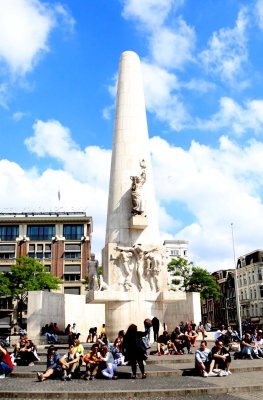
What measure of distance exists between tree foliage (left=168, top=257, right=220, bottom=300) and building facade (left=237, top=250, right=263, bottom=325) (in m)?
29.5

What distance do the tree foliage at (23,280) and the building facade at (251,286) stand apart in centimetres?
3770

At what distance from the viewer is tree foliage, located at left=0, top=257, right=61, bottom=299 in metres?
50.2

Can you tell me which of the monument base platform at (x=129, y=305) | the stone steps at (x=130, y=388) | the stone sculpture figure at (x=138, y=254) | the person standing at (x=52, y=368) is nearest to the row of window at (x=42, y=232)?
the stone sculpture figure at (x=138, y=254)

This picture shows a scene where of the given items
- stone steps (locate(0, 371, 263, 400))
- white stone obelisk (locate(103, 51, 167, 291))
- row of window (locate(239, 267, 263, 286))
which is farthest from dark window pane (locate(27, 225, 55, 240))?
stone steps (locate(0, 371, 263, 400))

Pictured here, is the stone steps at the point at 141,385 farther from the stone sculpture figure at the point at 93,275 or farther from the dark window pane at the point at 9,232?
the dark window pane at the point at 9,232

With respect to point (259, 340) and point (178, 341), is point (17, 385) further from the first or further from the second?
point (259, 340)

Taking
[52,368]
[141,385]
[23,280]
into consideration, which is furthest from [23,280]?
[141,385]

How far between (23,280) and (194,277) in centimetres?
1983

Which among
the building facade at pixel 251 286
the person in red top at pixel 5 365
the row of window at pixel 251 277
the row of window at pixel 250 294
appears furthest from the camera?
the row of window at pixel 251 277

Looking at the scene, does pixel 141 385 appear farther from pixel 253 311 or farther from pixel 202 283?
pixel 253 311

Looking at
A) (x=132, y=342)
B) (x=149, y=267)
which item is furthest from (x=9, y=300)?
(x=132, y=342)

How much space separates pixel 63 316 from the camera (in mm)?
24781

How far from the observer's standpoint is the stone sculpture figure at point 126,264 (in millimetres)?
21016

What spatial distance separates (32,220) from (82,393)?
205 ft
